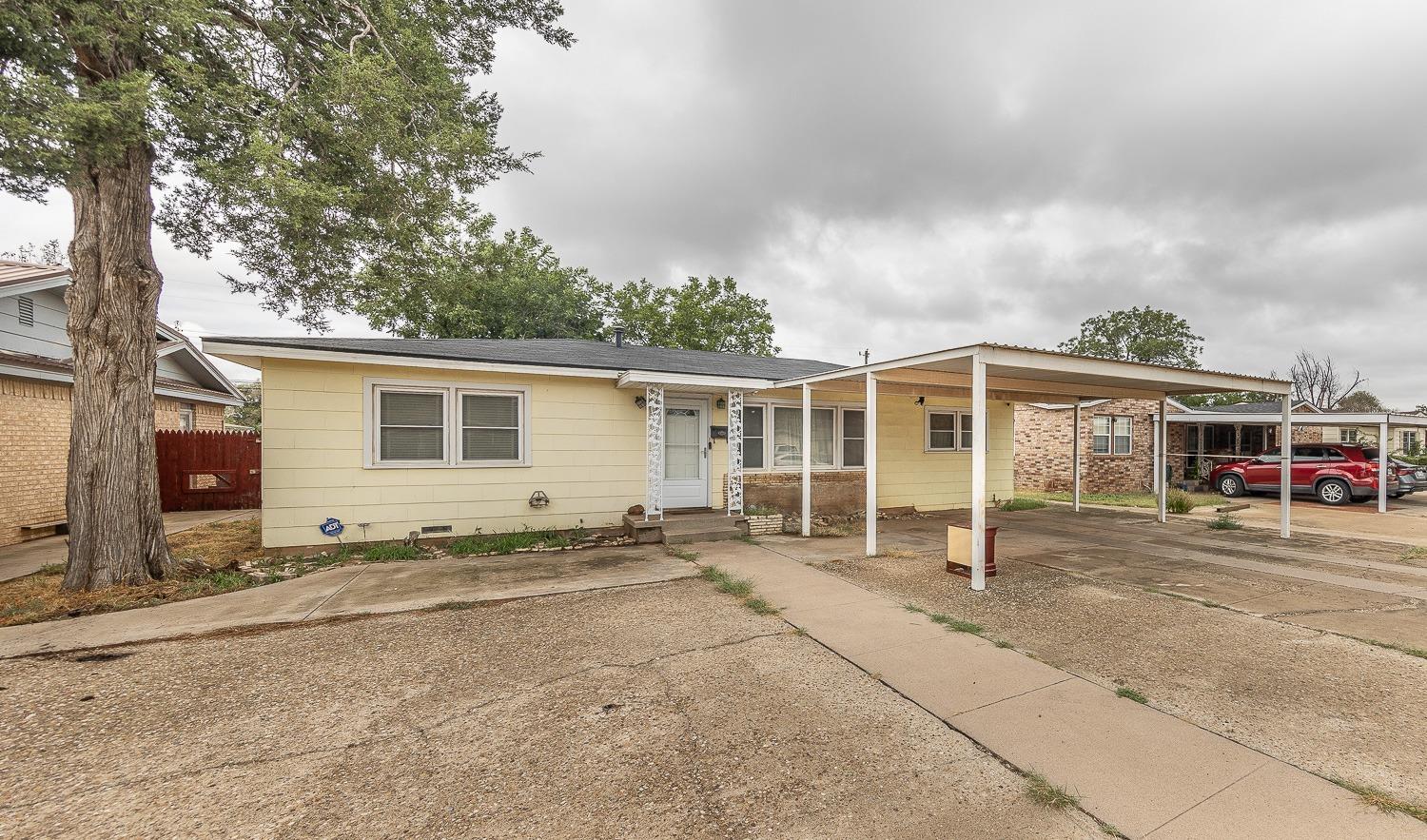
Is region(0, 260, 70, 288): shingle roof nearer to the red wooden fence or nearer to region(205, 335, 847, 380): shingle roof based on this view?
the red wooden fence

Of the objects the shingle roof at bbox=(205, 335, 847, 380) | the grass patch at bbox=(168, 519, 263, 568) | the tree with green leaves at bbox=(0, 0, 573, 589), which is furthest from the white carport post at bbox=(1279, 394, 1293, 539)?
the grass patch at bbox=(168, 519, 263, 568)

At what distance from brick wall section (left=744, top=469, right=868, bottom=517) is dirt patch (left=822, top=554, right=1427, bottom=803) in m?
4.00

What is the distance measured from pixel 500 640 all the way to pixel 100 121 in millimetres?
5984

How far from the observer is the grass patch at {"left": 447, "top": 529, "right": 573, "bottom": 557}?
7.33 m

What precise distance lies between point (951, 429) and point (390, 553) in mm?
11531

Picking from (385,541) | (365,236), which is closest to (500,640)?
(385,541)

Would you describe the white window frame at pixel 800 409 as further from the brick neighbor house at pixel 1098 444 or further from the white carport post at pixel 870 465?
the brick neighbor house at pixel 1098 444

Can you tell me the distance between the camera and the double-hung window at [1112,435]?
53.9ft

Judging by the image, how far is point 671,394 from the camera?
9055 mm

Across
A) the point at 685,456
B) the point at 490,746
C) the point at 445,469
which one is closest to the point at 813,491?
the point at 685,456

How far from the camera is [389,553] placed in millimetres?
7008

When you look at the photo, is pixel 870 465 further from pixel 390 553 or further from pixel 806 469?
pixel 390 553

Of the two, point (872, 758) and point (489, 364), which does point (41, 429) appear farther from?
point (872, 758)

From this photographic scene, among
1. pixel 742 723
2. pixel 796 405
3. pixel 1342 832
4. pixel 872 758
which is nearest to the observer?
pixel 1342 832
